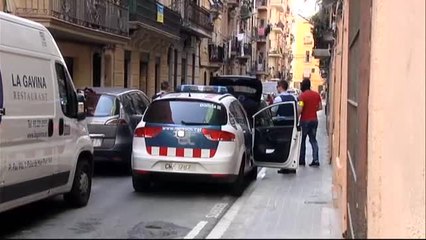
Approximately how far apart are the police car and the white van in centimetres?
130

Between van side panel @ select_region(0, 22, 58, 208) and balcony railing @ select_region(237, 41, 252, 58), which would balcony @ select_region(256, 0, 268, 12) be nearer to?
balcony railing @ select_region(237, 41, 252, 58)

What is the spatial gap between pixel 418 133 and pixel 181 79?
3449 cm

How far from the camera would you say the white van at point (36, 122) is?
7.26m

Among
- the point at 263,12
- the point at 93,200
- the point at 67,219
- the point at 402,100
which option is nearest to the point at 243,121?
the point at 93,200

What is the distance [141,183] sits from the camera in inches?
432

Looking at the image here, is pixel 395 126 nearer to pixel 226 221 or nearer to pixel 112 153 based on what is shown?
pixel 226 221

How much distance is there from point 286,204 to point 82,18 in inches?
477

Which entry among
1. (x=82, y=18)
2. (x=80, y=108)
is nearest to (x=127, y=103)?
(x=80, y=108)

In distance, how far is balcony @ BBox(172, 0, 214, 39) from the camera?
36125 mm

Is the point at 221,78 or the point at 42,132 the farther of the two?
the point at 221,78

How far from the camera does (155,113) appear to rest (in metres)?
10.9

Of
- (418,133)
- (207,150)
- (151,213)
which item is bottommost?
(151,213)

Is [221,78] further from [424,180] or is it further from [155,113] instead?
[424,180]

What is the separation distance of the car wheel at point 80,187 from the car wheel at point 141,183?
1.11 metres
